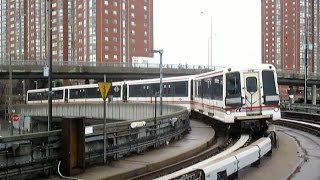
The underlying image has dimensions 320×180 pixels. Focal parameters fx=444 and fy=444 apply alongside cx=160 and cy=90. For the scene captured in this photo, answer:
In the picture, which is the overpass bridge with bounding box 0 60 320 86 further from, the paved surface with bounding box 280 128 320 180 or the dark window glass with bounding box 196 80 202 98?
the paved surface with bounding box 280 128 320 180

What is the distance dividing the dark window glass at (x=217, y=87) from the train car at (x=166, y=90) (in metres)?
8.11

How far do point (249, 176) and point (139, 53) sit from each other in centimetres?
11839

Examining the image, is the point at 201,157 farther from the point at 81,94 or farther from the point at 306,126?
the point at 81,94

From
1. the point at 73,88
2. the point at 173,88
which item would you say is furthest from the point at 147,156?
the point at 73,88

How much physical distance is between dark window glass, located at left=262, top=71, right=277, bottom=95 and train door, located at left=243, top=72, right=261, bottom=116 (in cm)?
28

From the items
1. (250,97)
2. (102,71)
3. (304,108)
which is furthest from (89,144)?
(102,71)

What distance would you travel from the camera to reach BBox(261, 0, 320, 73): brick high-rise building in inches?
2687

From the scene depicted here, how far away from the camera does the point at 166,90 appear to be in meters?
39.2

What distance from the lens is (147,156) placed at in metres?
14.4

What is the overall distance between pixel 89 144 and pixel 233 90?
9.25 m

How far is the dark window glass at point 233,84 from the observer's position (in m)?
19.8

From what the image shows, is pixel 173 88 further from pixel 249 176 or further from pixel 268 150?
pixel 249 176

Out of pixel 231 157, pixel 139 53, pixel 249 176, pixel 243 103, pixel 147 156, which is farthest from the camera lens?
pixel 139 53

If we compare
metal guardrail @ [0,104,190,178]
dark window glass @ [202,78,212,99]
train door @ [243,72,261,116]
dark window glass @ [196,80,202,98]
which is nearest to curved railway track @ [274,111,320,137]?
train door @ [243,72,261,116]
